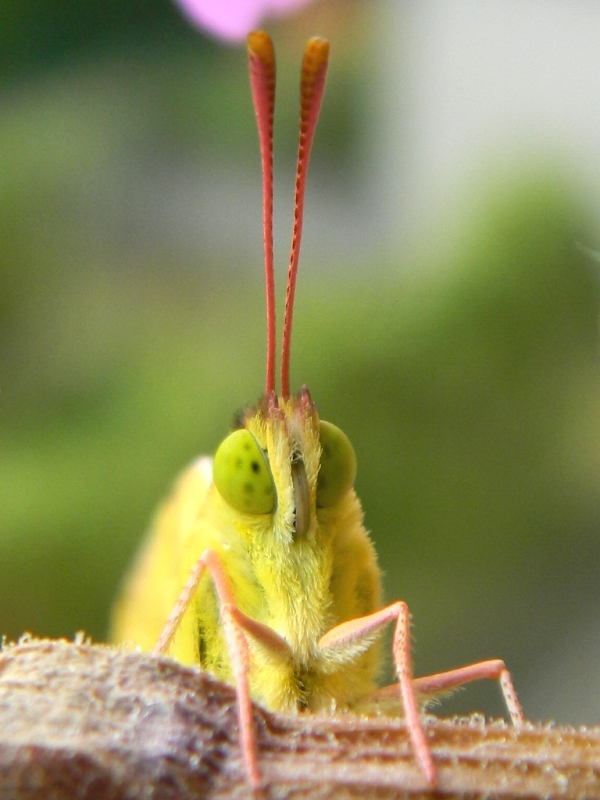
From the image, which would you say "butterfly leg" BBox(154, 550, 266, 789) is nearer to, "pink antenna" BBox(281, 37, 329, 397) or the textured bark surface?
the textured bark surface

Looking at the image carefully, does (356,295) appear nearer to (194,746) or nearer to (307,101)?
(307,101)

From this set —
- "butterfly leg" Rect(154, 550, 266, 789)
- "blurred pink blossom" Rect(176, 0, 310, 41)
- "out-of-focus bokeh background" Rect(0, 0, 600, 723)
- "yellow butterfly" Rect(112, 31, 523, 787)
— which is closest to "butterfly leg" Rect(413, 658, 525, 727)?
"yellow butterfly" Rect(112, 31, 523, 787)

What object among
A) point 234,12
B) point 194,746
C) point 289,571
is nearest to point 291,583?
point 289,571

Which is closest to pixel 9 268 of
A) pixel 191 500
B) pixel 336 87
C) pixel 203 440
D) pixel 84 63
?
pixel 84 63

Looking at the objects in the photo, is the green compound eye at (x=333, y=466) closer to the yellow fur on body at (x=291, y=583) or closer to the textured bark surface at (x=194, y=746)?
the yellow fur on body at (x=291, y=583)

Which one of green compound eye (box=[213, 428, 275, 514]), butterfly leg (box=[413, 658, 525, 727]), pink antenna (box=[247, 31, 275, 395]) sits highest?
pink antenna (box=[247, 31, 275, 395])

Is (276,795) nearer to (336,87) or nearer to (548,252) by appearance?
(548,252)
